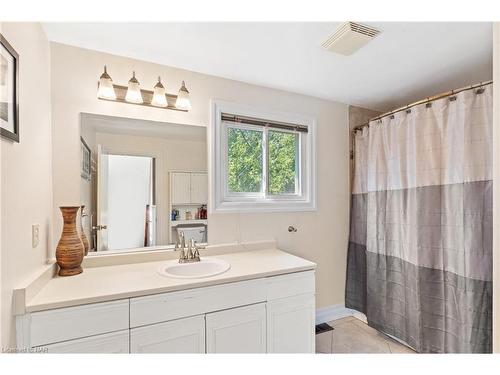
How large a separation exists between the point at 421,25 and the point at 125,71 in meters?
1.82

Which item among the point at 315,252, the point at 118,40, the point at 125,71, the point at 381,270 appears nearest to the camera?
the point at 118,40

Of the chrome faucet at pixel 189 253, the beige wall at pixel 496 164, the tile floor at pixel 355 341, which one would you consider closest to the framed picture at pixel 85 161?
the chrome faucet at pixel 189 253

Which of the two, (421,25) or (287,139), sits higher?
(421,25)

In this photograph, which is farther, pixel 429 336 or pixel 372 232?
pixel 372 232

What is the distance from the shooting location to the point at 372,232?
2301 mm

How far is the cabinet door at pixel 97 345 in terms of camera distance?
111 cm

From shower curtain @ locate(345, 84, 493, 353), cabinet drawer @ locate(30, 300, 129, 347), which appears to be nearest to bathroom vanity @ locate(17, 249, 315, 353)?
cabinet drawer @ locate(30, 300, 129, 347)

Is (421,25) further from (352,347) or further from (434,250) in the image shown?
(352,347)

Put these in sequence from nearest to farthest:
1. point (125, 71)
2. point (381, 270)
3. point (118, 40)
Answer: point (118, 40) → point (125, 71) → point (381, 270)

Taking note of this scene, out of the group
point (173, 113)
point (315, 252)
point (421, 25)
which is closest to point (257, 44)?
point (173, 113)

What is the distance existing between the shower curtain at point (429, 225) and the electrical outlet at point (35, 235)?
2.44m

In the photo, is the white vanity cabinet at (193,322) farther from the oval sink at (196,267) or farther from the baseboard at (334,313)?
the baseboard at (334,313)

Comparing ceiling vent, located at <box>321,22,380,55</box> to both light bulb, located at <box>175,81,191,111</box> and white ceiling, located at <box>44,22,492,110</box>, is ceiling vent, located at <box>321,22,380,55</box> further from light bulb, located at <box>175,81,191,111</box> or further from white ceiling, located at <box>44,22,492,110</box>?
light bulb, located at <box>175,81,191,111</box>

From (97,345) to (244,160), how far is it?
4.99 ft
